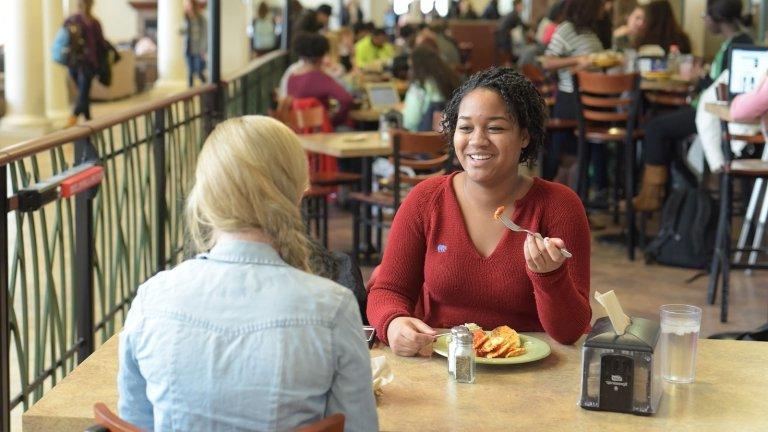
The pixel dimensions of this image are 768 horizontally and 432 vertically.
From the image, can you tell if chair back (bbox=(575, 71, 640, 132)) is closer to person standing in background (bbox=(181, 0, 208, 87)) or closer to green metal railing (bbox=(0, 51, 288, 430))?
green metal railing (bbox=(0, 51, 288, 430))

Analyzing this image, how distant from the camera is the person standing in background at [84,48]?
508 inches

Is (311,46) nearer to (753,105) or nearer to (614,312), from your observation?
(753,105)

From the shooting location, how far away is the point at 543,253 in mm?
2379

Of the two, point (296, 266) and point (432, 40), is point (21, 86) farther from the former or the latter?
point (296, 266)

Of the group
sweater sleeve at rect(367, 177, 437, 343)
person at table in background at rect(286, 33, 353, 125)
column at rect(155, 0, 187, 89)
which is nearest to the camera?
sweater sleeve at rect(367, 177, 437, 343)

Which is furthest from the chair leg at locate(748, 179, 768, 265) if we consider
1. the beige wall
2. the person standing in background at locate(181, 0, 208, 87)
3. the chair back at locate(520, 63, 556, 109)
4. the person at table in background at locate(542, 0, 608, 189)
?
the beige wall

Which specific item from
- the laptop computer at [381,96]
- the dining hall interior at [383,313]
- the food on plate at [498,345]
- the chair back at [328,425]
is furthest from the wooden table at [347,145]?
the chair back at [328,425]

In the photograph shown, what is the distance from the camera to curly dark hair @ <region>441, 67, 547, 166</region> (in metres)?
2.80

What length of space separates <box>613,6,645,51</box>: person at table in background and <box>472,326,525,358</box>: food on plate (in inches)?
310

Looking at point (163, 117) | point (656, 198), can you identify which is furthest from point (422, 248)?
point (656, 198)

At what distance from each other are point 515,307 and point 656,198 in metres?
5.01

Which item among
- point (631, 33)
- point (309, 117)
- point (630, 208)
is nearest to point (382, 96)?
point (309, 117)

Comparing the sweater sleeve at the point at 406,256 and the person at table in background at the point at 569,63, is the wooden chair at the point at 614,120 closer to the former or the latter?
the person at table in background at the point at 569,63

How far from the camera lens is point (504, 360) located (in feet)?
7.66
